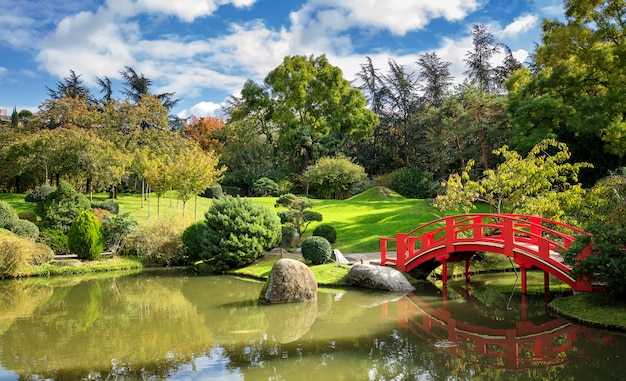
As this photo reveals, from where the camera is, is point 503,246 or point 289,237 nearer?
point 503,246

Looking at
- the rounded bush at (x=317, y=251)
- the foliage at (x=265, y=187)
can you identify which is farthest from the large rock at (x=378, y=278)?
the foliage at (x=265, y=187)

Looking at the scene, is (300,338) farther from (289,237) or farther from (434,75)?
(434,75)

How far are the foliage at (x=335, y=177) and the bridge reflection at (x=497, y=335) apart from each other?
24655 millimetres

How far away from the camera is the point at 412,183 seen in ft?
123

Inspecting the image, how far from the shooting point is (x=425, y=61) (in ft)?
147

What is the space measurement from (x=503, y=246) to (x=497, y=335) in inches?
157

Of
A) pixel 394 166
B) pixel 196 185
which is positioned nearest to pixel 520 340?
pixel 196 185

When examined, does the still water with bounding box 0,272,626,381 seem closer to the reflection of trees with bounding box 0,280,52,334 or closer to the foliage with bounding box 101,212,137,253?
the reflection of trees with bounding box 0,280,52,334

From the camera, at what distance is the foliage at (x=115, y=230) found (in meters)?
21.4

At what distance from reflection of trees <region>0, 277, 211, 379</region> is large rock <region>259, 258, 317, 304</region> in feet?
6.92

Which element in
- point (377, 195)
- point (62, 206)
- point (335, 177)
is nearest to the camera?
point (62, 206)

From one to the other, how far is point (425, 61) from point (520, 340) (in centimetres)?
3813

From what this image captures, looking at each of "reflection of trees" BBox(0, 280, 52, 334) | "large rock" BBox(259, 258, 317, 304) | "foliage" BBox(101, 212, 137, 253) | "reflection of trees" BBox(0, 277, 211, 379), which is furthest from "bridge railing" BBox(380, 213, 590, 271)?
"foliage" BBox(101, 212, 137, 253)

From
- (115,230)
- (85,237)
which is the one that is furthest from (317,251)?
(85,237)
